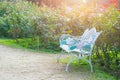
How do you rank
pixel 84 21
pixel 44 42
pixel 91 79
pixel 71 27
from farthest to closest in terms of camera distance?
pixel 44 42, pixel 71 27, pixel 84 21, pixel 91 79

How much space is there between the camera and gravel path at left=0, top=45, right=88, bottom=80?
5879mm

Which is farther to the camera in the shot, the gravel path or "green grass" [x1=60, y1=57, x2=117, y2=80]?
"green grass" [x1=60, y1=57, x2=117, y2=80]

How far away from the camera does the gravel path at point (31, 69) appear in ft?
19.3

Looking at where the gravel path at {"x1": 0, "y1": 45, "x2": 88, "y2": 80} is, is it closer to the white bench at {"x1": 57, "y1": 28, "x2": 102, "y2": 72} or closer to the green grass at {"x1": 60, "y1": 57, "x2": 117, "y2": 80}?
the green grass at {"x1": 60, "y1": 57, "x2": 117, "y2": 80}

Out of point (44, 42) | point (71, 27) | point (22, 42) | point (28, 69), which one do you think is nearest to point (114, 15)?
point (28, 69)

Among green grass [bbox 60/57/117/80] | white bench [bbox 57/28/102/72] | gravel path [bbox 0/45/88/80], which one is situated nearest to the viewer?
gravel path [bbox 0/45/88/80]

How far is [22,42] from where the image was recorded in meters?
10.8

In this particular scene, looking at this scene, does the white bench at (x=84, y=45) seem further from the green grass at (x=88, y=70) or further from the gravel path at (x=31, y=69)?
the gravel path at (x=31, y=69)

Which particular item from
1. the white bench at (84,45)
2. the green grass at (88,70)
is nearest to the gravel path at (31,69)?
the green grass at (88,70)

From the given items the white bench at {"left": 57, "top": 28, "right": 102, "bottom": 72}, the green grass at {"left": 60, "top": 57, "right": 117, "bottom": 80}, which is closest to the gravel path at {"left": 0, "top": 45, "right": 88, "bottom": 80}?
the green grass at {"left": 60, "top": 57, "right": 117, "bottom": 80}

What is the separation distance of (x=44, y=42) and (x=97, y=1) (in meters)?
10.9

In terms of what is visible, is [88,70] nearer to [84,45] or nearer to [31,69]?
[84,45]

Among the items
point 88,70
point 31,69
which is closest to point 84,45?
point 88,70

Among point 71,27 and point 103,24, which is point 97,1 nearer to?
point 71,27
